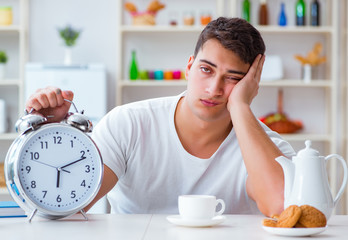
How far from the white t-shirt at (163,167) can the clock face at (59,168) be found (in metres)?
0.39

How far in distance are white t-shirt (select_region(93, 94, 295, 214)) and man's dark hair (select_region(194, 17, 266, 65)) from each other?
31 centimetres

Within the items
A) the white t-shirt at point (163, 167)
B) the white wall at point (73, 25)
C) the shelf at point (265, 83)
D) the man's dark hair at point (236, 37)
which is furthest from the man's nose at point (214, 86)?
the white wall at point (73, 25)

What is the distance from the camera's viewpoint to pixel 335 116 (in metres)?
4.62

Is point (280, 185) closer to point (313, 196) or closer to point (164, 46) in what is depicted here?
point (313, 196)

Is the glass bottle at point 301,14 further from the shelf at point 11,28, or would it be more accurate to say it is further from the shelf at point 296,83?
the shelf at point 11,28

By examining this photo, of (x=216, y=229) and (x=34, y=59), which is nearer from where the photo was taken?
(x=216, y=229)

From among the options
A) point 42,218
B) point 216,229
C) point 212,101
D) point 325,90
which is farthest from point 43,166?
point 325,90

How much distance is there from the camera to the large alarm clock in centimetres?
139

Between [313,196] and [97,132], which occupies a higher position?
[97,132]

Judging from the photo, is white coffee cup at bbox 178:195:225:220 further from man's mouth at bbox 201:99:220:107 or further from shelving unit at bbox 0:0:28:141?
shelving unit at bbox 0:0:28:141

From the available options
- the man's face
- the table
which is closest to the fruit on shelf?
the man's face

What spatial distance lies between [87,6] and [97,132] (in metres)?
Answer: 3.07

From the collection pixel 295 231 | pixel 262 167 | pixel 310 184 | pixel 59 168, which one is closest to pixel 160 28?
pixel 262 167

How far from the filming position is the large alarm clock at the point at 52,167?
54.9 inches
